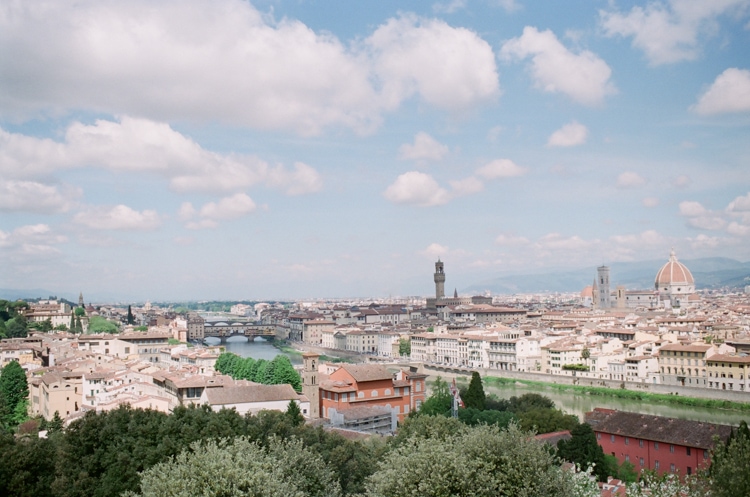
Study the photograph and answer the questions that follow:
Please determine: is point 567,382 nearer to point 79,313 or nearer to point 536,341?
point 536,341

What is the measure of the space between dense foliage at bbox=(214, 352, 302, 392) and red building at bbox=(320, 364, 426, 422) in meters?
6.13

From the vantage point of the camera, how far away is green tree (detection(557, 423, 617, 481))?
49.4ft

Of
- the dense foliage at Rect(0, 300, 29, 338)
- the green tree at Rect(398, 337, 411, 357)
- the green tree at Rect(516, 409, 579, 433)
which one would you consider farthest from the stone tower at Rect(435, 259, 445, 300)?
the green tree at Rect(516, 409, 579, 433)

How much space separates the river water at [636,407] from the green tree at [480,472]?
17308 millimetres

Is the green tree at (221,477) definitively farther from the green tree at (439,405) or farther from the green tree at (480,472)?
the green tree at (439,405)

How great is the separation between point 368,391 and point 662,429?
9.25m

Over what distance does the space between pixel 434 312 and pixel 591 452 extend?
71.4 meters

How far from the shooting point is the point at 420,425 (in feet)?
47.1

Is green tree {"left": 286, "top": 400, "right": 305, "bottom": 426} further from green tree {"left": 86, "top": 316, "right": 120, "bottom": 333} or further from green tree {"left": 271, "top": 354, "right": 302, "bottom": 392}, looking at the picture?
green tree {"left": 86, "top": 316, "right": 120, "bottom": 333}

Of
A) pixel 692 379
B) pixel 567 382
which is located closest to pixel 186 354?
pixel 567 382

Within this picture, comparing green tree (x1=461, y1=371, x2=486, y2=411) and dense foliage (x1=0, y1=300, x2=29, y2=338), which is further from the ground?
dense foliage (x1=0, y1=300, x2=29, y2=338)

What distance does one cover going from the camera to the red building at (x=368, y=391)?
22625 millimetres

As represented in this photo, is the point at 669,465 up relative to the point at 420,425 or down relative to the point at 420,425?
down

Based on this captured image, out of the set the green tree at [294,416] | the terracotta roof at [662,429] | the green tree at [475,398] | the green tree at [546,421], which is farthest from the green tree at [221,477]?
the green tree at [475,398]
